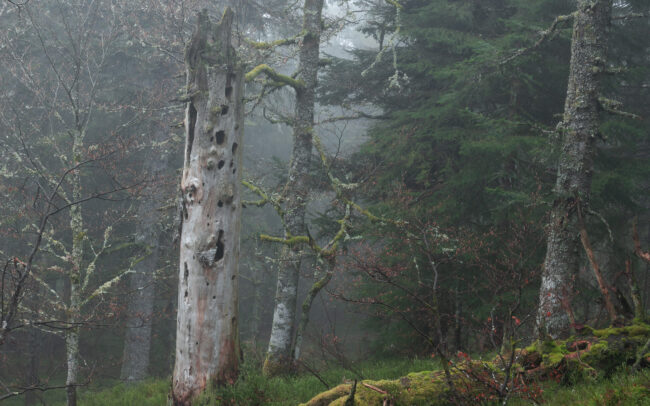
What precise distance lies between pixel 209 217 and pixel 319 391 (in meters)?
3.14

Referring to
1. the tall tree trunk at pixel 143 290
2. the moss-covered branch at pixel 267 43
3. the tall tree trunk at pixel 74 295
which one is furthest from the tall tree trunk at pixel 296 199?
the tall tree trunk at pixel 143 290

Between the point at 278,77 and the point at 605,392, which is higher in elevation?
the point at 278,77

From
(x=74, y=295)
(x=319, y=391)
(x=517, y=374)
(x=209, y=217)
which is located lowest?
(x=319, y=391)

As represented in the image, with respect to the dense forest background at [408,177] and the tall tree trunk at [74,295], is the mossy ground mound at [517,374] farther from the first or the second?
the tall tree trunk at [74,295]

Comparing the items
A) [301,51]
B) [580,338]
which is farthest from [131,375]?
[580,338]

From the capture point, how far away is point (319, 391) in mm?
6480

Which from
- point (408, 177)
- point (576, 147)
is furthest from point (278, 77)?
point (576, 147)

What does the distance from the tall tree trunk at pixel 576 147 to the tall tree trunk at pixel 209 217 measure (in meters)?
5.12

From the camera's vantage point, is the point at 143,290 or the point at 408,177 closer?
the point at 408,177

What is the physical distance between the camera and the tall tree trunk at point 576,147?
7.10 meters

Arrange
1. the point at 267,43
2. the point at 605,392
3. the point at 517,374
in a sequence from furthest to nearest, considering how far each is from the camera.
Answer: the point at 267,43 < the point at 517,374 < the point at 605,392

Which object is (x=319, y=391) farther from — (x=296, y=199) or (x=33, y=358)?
(x=33, y=358)

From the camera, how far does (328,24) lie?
32.8 feet

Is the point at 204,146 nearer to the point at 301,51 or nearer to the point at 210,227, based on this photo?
the point at 210,227
